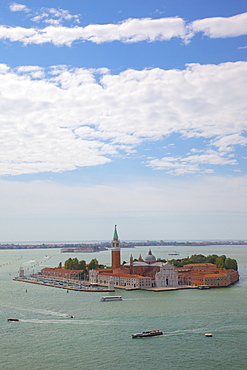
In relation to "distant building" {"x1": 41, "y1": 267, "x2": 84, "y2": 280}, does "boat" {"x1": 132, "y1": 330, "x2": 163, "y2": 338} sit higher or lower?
lower

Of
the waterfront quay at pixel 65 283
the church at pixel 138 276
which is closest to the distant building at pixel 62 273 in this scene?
the waterfront quay at pixel 65 283

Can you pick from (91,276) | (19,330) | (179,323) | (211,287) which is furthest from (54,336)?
(91,276)

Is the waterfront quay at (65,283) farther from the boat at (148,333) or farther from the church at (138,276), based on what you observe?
the boat at (148,333)

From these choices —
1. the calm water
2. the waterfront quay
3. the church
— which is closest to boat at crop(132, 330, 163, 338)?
the calm water

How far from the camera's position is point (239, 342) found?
17562 millimetres

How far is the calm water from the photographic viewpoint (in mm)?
15367

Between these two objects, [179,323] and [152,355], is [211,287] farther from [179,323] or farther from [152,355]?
[152,355]

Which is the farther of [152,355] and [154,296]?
[154,296]

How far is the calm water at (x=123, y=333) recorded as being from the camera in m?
15.4

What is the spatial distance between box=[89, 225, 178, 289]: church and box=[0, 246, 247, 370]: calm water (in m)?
6.20

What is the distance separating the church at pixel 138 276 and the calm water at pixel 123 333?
20.3ft

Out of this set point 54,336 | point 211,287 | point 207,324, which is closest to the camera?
point 54,336

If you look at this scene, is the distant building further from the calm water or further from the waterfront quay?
the calm water

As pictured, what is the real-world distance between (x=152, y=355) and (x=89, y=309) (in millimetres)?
9700
